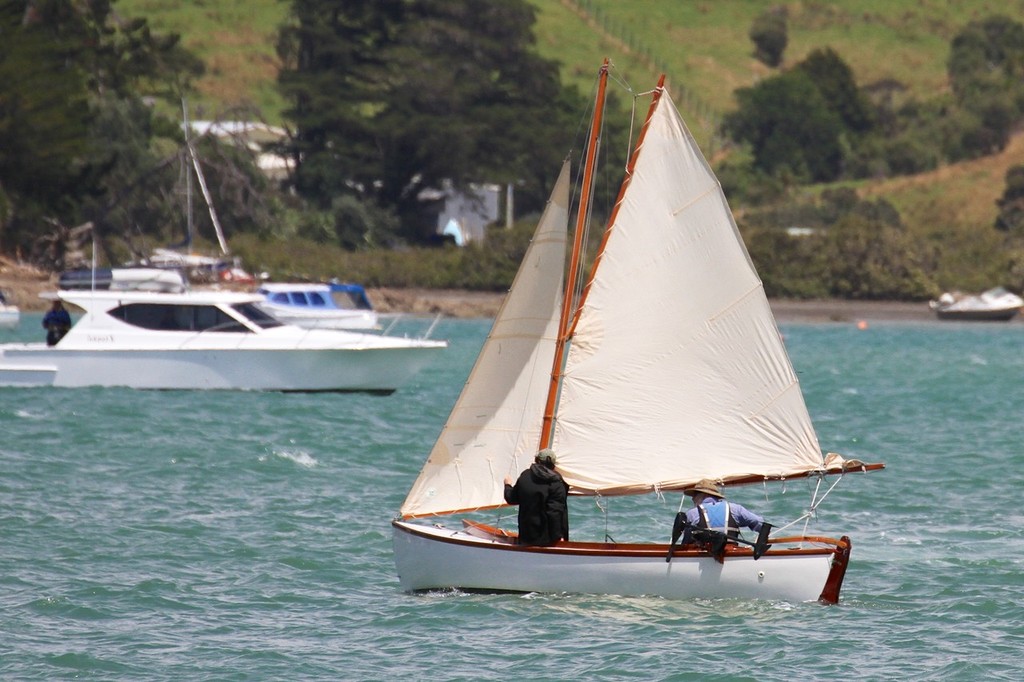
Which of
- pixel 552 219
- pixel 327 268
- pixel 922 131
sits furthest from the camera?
pixel 922 131

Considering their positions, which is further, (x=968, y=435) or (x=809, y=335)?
(x=809, y=335)

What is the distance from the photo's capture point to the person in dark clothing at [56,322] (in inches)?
1638

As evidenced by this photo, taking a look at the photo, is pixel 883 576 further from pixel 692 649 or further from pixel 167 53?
pixel 167 53

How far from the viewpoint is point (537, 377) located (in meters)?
19.1

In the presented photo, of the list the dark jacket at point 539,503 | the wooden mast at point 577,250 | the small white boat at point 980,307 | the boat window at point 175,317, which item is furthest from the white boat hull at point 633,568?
the small white boat at point 980,307

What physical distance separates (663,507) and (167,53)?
80.4m

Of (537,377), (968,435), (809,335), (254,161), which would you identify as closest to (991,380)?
(968,435)

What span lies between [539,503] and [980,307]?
81745 mm

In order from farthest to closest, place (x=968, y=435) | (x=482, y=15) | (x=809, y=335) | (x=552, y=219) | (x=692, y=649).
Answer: (x=482, y=15) < (x=809, y=335) < (x=968, y=435) < (x=552, y=219) < (x=692, y=649)

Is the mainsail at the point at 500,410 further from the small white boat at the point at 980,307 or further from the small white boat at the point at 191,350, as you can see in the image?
the small white boat at the point at 980,307

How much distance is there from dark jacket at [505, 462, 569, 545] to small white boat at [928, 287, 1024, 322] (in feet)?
261

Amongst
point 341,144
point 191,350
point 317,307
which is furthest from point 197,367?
point 341,144

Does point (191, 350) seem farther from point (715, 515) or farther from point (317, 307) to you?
point (317, 307)

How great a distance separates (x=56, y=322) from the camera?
1639 inches
